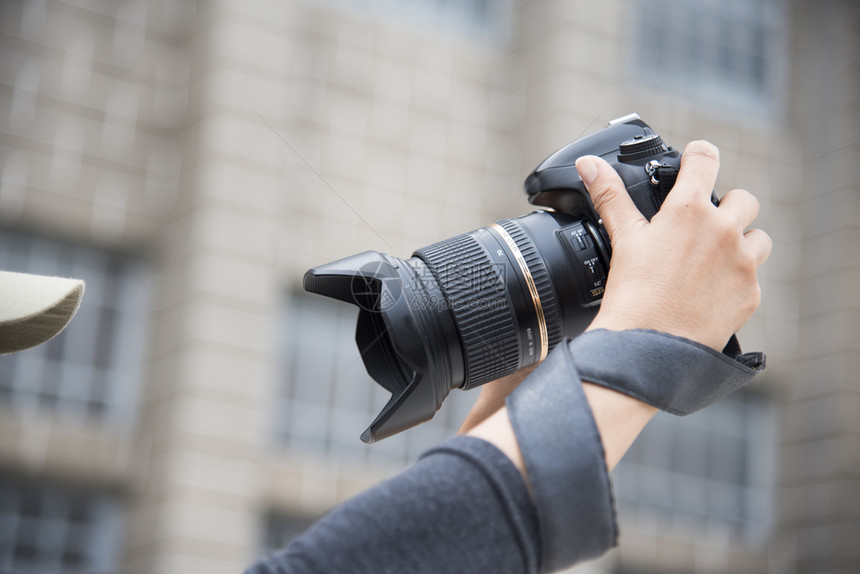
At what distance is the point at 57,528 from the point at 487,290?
19.3 feet

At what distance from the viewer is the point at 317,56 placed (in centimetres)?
748

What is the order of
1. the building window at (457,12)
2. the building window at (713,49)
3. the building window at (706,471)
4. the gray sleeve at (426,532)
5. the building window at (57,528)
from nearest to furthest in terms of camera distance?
the gray sleeve at (426,532) < the building window at (57,528) < the building window at (706,471) < the building window at (457,12) < the building window at (713,49)

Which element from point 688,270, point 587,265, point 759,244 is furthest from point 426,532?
point 587,265

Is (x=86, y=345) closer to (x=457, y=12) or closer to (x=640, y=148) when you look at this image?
(x=457, y=12)

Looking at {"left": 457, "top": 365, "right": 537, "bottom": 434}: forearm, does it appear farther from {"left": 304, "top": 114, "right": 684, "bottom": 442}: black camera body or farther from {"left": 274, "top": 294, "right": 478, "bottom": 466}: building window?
{"left": 274, "top": 294, "right": 478, "bottom": 466}: building window

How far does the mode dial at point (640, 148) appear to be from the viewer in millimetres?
1305

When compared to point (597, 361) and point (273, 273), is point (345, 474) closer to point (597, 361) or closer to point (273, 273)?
point (273, 273)

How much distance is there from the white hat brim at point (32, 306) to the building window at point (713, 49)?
26.4 feet

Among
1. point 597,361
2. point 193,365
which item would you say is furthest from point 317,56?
point 597,361

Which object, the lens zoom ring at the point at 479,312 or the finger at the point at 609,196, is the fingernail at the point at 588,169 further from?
the lens zoom ring at the point at 479,312

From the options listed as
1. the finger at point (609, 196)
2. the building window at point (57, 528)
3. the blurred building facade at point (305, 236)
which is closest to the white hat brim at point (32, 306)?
the finger at point (609, 196)

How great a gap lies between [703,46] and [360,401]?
180 inches

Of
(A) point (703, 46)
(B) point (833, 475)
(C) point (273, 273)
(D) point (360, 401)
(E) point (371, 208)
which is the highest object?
(A) point (703, 46)

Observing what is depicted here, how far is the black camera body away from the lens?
1244 millimetres
